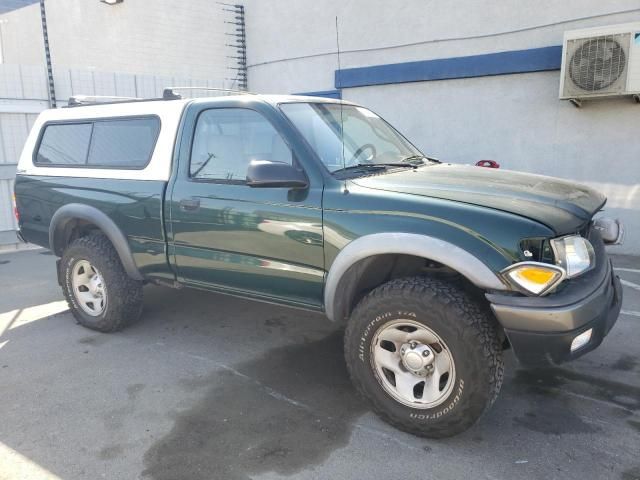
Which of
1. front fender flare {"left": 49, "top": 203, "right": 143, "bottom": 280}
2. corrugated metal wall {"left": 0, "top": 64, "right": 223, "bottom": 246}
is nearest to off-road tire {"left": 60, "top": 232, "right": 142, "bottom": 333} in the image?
front fender flare {"left": 49, "top": 203, "right": 143, "bottom": 280}

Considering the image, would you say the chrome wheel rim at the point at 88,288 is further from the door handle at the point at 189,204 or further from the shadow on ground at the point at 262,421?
the shadow on ground at the point at 262,421

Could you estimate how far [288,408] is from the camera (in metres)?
3.13

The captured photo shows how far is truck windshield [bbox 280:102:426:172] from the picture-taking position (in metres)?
3.30

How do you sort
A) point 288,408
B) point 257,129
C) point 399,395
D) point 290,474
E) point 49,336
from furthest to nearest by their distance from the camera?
point 49,336 → point 257,129 → point 288,408 → point 399,395 → point 290,474

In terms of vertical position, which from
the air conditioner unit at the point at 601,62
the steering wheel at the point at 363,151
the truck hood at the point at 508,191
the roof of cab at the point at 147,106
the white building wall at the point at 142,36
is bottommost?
the truck hood at the point at 508,191

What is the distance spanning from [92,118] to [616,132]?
641 centimetres

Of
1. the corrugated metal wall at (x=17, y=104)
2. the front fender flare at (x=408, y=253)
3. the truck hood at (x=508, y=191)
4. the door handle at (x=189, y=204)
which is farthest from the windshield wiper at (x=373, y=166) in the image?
the corrugated metal wall at (x=17, y=104)

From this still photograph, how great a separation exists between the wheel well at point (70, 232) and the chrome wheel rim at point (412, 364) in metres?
2.84

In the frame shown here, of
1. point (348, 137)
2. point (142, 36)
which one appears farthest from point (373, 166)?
point (142, 36)

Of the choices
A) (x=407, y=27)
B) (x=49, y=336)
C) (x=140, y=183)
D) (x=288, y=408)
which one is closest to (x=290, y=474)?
(x=288, y=408)

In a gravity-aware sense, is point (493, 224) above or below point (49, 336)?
above

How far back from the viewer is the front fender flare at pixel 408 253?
255 cm

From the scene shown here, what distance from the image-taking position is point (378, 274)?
3164 mm

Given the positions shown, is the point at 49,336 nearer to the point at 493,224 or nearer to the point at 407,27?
the point at 493,224
